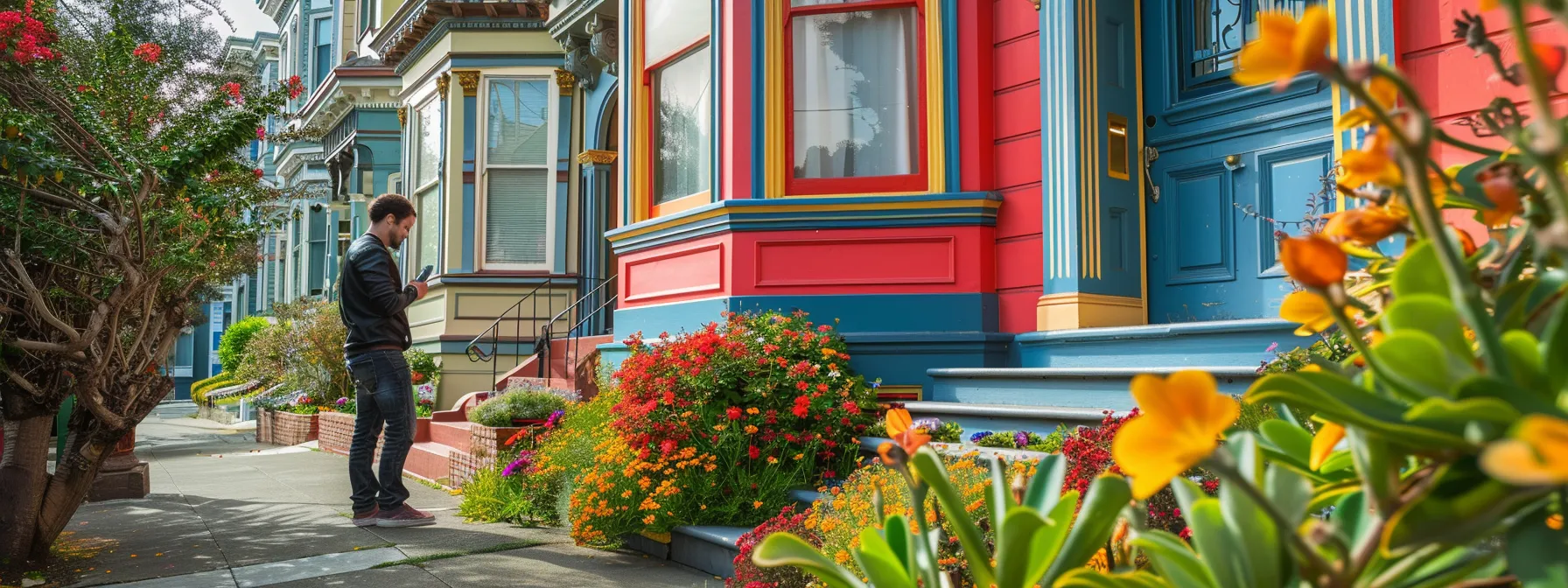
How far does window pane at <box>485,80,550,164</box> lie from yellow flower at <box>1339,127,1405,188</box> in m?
13.0

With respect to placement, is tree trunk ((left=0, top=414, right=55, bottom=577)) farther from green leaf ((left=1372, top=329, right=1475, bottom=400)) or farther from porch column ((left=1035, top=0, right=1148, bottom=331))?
green leaf ((left=1372, top=329, right=1475, bottom=400))

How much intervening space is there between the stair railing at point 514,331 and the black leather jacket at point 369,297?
6.19 m

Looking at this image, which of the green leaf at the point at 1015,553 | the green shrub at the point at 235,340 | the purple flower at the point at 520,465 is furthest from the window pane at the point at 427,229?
the green leaf at the point at 1015,553

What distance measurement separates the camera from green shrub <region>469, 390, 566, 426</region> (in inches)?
328

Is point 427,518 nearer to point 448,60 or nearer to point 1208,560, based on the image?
point 1208,560

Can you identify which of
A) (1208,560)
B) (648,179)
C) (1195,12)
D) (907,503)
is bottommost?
(907,503)

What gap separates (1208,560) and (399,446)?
579 cm

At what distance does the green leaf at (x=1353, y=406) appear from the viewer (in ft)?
2.55

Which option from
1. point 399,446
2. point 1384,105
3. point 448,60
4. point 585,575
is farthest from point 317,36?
point 1384,105

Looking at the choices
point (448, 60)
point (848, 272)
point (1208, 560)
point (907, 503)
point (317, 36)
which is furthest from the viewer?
point (317, 36)

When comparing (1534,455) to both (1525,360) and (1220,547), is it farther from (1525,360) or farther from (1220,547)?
(1220,547)

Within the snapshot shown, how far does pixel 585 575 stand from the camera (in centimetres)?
485

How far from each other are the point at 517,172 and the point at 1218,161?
9409mm

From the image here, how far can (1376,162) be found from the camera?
2.91ft
